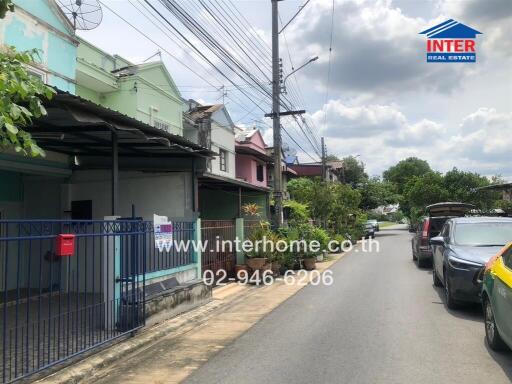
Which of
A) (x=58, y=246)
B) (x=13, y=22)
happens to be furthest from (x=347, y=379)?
(x=13, y=22)

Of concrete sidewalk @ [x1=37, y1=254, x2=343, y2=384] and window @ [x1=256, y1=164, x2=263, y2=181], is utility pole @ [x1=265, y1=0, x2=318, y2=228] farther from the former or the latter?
window @ [x1=256, y1=164, x2=263, y2=181]

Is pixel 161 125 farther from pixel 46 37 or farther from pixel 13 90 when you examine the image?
pixel 13 90

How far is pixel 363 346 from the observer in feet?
22.3

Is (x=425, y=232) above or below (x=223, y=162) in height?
below

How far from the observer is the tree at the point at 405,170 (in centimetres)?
9394

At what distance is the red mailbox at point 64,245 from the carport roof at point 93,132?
185 centimetres

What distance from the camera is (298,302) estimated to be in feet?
35.5

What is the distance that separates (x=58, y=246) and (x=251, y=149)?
24.6m

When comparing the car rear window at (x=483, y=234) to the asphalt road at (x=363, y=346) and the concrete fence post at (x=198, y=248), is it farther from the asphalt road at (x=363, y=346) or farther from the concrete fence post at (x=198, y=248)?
the concrete fence post at (x=198, y=248)

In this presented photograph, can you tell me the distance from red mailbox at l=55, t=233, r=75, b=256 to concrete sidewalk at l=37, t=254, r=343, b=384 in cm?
142

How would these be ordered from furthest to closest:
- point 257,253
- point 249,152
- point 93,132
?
1. point 249,152
2. point 257,253
3. point 93,132

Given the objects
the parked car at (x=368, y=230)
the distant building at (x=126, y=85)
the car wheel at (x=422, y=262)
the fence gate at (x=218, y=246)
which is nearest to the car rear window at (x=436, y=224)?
the car wheel at (x=422, y=262)

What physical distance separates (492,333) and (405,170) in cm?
9255

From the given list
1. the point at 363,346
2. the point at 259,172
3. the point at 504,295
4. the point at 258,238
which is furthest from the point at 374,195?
the point at 504,295
